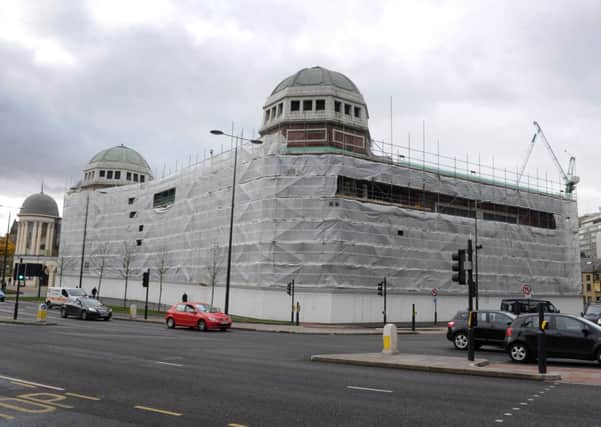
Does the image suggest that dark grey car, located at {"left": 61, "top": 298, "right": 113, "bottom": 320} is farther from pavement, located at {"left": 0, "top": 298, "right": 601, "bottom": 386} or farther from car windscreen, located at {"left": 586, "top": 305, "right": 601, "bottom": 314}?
car windscreen, located at {"left": 586, "top": 305, "right": 601, "bottom": 314}

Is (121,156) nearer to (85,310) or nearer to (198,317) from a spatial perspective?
(85,310)

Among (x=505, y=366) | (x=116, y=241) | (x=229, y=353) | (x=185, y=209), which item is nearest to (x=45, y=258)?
(x=116, y=241)

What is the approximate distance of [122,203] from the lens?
6322cm

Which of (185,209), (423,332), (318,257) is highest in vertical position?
(185,209)

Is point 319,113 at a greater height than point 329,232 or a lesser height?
greater

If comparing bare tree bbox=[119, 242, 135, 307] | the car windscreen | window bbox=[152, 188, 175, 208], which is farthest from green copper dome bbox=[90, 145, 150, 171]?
the car windscreen

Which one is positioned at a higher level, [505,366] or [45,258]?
[45,258]

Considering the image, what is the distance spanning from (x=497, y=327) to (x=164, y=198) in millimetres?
43885

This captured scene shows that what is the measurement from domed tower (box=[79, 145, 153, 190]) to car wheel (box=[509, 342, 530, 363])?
69.0 metres

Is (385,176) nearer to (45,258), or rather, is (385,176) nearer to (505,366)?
(505,366)

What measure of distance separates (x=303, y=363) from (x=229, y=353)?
10.5 feet

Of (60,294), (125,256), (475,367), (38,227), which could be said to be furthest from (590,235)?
(475,367)

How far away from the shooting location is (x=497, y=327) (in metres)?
19.6

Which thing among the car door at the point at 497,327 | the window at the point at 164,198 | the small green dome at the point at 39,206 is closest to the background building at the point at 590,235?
the window at the point at 164,198
